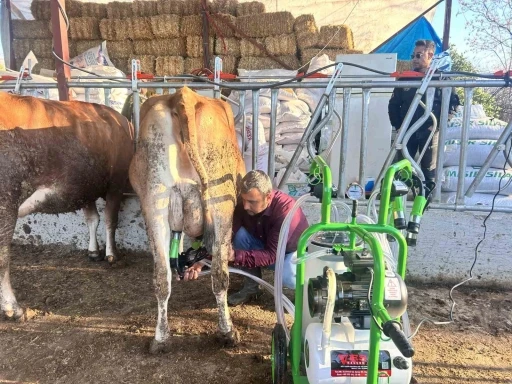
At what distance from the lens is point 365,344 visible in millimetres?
1887

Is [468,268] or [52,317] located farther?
[468,268]

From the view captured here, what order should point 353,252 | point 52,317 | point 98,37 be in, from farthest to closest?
point 98,37 → point 52,317 → point 353,252

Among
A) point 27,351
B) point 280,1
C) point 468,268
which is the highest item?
point 280,1

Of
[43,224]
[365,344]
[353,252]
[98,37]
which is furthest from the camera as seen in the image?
[98,37]

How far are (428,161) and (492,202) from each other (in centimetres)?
113

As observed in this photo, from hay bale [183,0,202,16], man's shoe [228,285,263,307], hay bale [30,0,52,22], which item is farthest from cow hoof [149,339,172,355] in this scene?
hay bale [30,0,52,22]

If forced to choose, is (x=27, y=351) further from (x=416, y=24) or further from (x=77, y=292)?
(x=416, y=24)

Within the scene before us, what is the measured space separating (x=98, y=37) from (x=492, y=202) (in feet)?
32.2

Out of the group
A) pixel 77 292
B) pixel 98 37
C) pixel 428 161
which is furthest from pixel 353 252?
pixel 98 37

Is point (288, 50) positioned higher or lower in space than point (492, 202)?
higher

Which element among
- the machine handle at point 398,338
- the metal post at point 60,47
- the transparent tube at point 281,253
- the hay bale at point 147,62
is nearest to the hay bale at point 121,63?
the hay bale at point 147,62

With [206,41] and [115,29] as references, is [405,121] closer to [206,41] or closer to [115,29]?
[206,41]

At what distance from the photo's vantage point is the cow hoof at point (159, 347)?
2855 millimetres

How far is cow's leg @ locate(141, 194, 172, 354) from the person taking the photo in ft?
9.00
